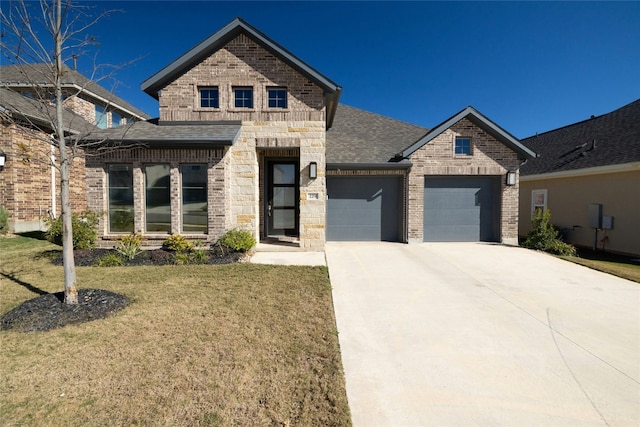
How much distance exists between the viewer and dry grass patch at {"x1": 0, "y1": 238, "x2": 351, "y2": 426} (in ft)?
8.13

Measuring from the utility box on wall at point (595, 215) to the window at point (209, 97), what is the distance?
14.2 m

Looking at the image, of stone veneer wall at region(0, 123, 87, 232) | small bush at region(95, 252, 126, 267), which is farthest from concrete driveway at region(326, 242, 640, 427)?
stone veneer wall at region(0, 123, 87, 232)

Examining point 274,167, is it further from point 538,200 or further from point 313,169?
point 538,200

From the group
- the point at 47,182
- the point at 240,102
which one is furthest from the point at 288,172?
the point at 47,182

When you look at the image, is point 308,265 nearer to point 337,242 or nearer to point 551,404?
point 337,242

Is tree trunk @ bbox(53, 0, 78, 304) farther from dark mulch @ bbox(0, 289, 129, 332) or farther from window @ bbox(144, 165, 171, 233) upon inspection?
window @ bbox(144, 165, 171, 233)

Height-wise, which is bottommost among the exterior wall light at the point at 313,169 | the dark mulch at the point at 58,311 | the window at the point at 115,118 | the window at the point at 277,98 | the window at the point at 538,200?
the dark mulch at the point at 58,311

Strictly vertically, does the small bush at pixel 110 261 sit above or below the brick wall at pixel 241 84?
below

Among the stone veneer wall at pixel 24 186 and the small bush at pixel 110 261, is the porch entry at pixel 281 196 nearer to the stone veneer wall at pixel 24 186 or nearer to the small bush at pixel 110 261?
the small bush at pixel 110 261

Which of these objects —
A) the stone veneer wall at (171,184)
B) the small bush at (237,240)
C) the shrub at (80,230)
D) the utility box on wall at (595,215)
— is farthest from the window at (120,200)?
the utility box on wall at (595,215)

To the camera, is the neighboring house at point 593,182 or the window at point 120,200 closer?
the window at point 120,200

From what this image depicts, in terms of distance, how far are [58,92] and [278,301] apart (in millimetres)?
4583

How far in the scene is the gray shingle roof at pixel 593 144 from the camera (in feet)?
35.8

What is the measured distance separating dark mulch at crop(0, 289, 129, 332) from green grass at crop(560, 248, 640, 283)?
423 inches
